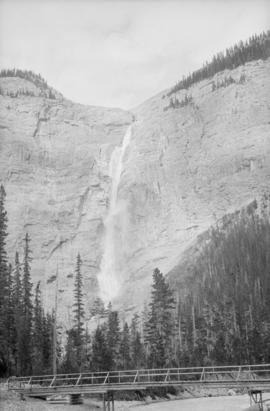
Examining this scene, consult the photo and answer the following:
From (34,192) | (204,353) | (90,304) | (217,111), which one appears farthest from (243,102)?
(204,353)

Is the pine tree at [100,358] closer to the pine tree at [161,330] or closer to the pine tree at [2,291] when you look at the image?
the pine tree at [161,330]

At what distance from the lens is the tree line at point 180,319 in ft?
231

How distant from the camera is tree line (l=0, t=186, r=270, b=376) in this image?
231ft

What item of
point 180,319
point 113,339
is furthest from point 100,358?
point 180,319

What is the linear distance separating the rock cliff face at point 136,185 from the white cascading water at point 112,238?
1.64 ft

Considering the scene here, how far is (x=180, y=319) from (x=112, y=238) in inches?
2670

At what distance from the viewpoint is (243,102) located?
611ft

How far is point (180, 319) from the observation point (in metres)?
96.8

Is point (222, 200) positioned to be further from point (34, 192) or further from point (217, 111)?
point (34, 192)

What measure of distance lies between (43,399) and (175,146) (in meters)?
147

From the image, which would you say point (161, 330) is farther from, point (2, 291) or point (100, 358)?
point (2, 291)

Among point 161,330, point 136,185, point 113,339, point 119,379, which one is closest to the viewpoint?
point 119,379

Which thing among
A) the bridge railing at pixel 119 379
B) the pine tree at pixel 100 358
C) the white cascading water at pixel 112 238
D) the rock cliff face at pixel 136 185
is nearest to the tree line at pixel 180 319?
the pine tree at pixel 100 358

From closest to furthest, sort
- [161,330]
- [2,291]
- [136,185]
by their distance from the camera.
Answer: [2,291] < [161,330] < [136,185]
